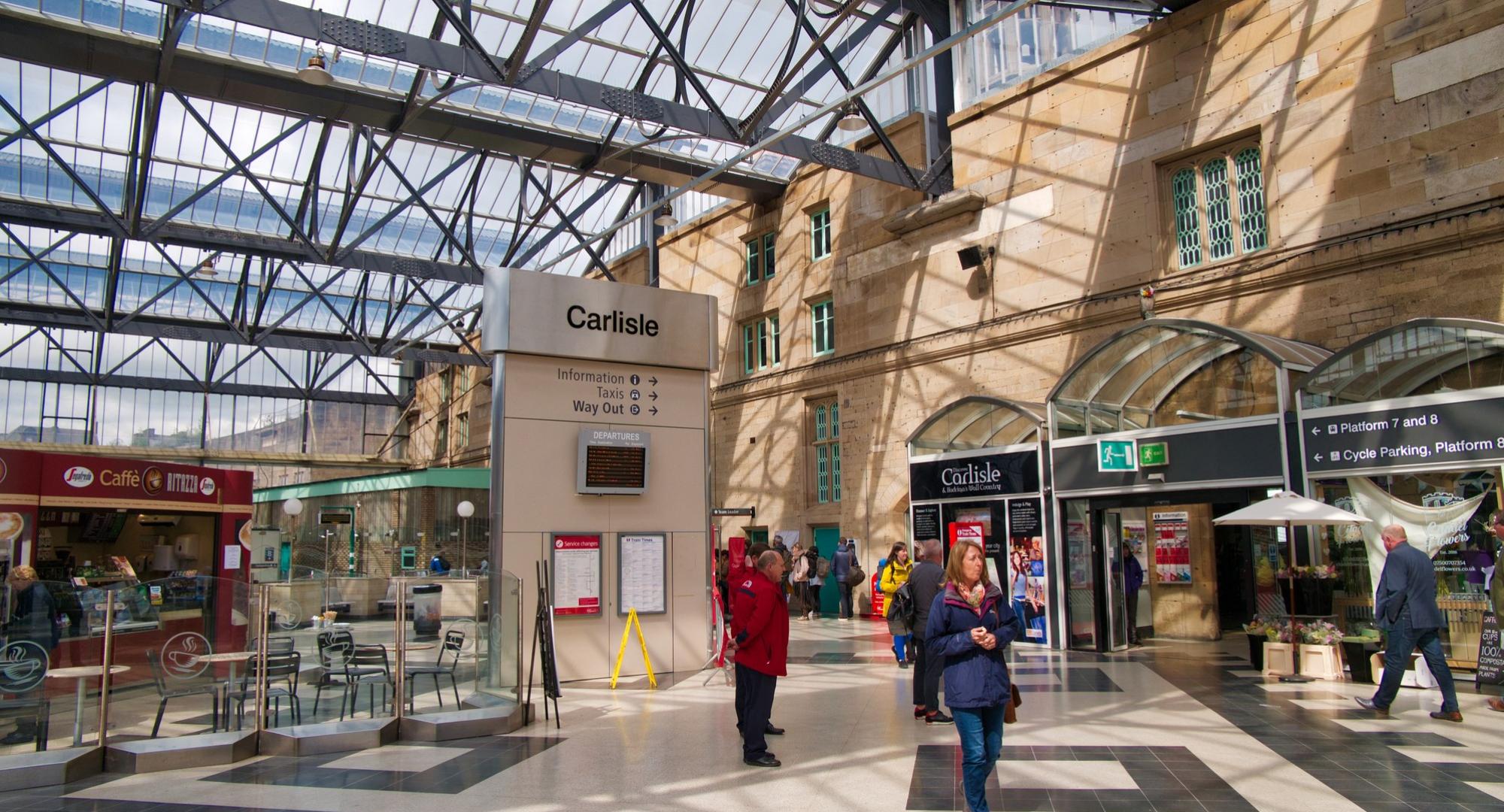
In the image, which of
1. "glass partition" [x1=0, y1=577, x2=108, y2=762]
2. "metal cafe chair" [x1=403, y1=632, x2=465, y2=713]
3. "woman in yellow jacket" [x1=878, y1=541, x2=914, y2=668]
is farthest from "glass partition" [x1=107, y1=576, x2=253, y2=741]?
"woman in yellow jacket" [x1=878, y1=541, x2=914, y2=668]

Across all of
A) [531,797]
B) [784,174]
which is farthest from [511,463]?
[784,174]

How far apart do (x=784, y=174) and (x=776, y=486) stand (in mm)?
7169

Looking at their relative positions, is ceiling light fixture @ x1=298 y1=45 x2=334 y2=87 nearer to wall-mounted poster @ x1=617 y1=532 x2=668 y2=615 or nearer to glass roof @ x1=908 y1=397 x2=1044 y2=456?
wall-mounted poster @ x1=617 y1=532 x2=668 y2=615

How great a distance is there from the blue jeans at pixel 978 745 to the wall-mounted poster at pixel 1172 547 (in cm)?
1133

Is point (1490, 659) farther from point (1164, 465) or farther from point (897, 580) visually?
point (897, 580)

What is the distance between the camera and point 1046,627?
13898 mm

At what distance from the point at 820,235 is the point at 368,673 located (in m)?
16.1

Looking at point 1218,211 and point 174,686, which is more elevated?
point 1218,211

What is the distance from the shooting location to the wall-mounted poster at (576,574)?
11.3 meters

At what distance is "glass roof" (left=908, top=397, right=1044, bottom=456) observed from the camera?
15414mm

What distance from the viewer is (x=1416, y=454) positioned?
10.3 metres

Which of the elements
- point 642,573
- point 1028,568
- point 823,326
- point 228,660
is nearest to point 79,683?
point 228,660

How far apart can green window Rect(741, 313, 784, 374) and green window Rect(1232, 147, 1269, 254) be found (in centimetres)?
1102

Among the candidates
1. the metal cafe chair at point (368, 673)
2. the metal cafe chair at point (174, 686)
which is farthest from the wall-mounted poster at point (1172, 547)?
the metal cafe chair at point (174, 686)
